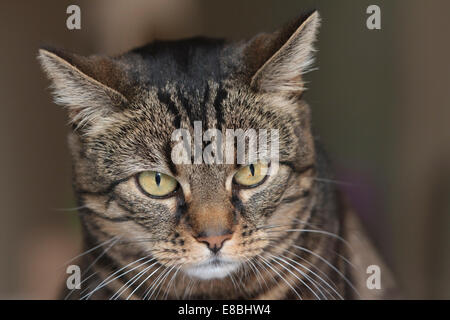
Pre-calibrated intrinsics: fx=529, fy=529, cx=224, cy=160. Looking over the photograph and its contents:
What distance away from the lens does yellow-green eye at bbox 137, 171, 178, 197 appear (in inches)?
35.7

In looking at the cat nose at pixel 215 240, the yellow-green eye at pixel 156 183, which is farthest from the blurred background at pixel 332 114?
the cat nose at pixel 215 240

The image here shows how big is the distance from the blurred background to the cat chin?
0.42 m

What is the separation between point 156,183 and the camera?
916 millimetres

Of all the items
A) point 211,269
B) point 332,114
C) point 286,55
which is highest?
point 286,55

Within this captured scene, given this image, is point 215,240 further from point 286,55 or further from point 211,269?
point 286,55

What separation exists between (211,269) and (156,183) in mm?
178

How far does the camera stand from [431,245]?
1.66 meters

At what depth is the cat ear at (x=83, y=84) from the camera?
0.86 meters

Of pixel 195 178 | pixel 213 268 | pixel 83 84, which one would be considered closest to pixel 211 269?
pixel 213 268

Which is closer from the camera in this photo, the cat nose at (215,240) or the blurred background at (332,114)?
the cat nose at (215,240)

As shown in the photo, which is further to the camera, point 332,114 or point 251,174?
point 332,114

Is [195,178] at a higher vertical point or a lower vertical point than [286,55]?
lower

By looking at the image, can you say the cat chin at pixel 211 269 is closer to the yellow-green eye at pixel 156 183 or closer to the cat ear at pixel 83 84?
the yellow-green eye at pixel 156 183

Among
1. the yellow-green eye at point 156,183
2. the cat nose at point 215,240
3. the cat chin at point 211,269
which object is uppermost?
the yellow-green eye at point 156,183
